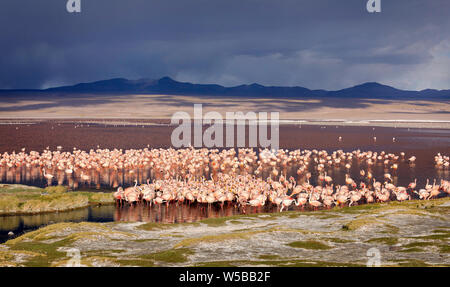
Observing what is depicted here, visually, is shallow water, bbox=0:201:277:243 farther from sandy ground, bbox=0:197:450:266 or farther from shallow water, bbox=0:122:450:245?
sandy ground, bbox=0:197:450:266

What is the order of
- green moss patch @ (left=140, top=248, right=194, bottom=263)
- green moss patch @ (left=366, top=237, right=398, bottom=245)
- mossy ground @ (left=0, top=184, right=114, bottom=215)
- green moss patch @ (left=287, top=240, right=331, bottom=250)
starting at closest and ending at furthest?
green moss patch @ (left=140, top=248, right=194, bottom=263) < green moss patch @ (left=287, top=240, right=331, bottom=250) < green moss patch @ (left=366, top=237, right=398, bottom=245) < mossy ground @ (left=0, top=184, right=114, bottom=215)

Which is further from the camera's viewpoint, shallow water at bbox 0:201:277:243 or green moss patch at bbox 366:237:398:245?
shallow water at bbox 0:201:277:243

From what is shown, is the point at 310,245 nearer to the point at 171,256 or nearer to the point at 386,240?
the point at 386,240

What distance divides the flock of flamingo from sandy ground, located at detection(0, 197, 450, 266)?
15.6 ft

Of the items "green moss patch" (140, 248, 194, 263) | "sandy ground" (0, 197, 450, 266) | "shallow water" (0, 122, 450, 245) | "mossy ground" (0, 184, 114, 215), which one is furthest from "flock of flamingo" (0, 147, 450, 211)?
"green moss patch" (140, 248, 194, 263)

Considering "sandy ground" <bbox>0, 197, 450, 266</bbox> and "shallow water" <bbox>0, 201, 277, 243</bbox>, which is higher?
"sandy ground" <bbox>0, 197, 450, 266</bbox>

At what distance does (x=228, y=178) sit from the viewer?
39375 mm

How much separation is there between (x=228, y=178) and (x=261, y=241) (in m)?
17.5

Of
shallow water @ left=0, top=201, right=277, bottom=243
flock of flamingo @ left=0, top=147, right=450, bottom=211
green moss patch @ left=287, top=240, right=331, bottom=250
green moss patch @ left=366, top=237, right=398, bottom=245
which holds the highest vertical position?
flock of flamingo @ left=0, top=147, right=450, bottom=211

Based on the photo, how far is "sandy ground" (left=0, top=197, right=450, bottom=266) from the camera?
60.9 ft

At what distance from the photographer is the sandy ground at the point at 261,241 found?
18562 mm

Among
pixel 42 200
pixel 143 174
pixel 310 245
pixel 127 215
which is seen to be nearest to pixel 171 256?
pixel 310 245

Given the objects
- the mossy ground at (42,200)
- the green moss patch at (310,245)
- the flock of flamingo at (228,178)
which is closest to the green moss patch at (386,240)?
the green moss patch at (310,245)

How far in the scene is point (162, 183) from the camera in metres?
36.2
